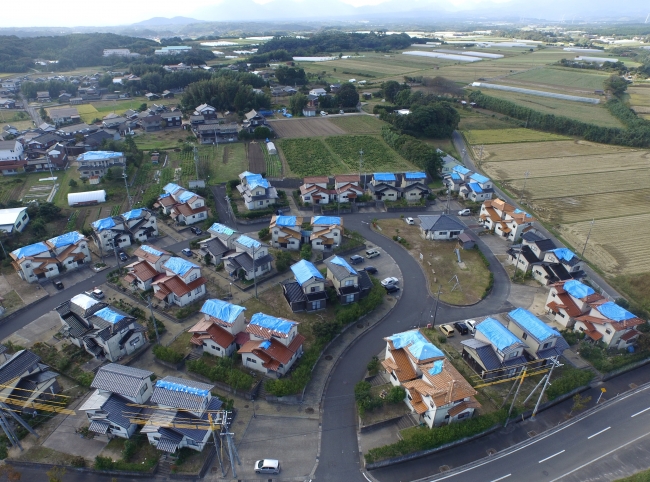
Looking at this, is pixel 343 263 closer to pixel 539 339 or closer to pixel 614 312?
pixel 539 339

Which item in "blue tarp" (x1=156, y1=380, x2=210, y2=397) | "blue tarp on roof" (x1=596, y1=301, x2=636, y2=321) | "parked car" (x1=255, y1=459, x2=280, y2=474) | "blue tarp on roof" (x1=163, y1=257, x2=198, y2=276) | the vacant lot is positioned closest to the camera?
"parked car" (x1=255, y1=459, x2=280, y2=474)

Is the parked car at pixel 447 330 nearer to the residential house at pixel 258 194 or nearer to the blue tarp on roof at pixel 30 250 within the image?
the residential house at pixel 258 194

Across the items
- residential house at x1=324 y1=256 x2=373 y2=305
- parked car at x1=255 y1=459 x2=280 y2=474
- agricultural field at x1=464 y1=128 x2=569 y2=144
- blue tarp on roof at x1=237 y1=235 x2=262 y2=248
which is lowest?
agricultural field at x1=464 y1=128 x2=569 y2=144

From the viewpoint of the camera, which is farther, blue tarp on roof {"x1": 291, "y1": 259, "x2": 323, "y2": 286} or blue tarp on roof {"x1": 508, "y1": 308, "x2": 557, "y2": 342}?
blue tarp on roof {"x1": 291, "y1": 259, "x2": 323, "y2": 286}

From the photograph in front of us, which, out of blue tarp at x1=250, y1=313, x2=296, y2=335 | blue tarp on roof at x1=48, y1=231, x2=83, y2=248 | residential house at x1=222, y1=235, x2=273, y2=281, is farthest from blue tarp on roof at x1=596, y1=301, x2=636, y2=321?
blue tarp on roof at x1=48, y1=231, x2=83, y2=248

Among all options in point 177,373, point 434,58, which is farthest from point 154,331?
point 434,58

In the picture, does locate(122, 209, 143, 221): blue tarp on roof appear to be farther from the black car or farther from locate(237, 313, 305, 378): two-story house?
the black car

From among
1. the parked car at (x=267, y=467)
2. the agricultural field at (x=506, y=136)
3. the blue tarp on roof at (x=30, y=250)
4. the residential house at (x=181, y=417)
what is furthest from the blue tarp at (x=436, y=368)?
the agricultural field at (x=506, y=136)

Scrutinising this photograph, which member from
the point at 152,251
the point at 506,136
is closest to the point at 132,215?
the point at 152,251
